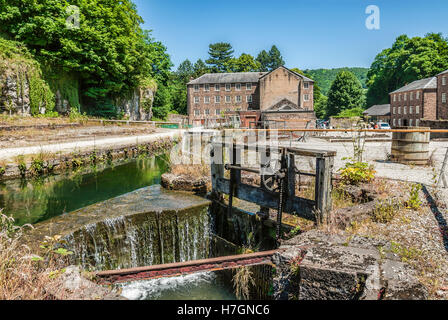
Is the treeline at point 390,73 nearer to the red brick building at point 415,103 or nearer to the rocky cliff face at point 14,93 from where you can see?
the red brick building at point 415,103

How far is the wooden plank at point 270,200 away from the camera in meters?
5.41

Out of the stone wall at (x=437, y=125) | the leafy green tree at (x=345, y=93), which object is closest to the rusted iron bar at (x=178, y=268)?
the stone wall at (x=437, y=125)

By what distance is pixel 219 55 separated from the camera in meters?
96.1

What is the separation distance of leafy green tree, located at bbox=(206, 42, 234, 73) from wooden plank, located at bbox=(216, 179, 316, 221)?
9259 centimetres

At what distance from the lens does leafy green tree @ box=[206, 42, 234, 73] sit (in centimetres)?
9538

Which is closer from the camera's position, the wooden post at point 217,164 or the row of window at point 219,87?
the wooden post at point 217,164

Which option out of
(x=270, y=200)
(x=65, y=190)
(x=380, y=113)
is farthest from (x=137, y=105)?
(x=380, y=113)

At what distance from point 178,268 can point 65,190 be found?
7196 mm

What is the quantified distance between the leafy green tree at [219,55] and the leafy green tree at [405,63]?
144 ft

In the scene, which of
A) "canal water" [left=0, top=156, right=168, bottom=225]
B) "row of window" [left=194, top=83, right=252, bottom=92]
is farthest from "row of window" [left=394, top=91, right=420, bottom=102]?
"canal water" [left=0, top=156, right=168, bottom=225]

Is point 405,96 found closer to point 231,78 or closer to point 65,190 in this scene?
point 231,78

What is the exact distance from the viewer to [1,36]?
960 inches

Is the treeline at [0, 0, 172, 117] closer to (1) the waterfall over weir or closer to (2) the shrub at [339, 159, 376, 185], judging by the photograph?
(1) the waterfall over weir
